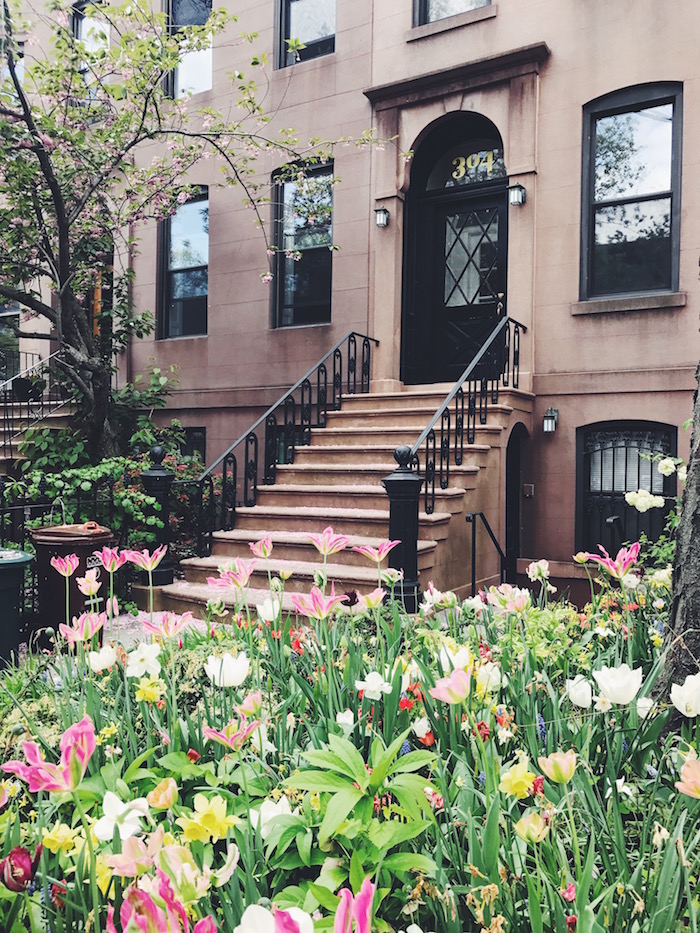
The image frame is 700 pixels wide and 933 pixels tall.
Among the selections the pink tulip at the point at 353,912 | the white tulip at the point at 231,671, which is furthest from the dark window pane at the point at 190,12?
the pink tulip at the point at 353,912

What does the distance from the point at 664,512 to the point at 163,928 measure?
812cm

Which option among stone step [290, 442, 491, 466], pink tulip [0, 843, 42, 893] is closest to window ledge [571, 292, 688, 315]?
stone step [290, 442, 491, 466]

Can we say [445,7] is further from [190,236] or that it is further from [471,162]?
[190,236]

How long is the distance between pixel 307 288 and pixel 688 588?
29.5ft

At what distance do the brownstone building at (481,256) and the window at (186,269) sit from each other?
0.46m

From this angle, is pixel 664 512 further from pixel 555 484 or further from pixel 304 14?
pixel 304 14

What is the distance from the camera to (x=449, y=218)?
9.99m

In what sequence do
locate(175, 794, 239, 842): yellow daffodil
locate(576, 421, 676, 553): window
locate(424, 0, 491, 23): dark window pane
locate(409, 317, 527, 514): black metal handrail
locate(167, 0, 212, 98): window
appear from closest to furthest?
locate(175, 794, 239, 842): yellow daffodil
locate(409, 317, 527, 514): black metal handrail
locate(576, 421, 676, 553): window
locate(424, 0, 491, 23): dark window pane
locate(167, 0, 212, 98): window

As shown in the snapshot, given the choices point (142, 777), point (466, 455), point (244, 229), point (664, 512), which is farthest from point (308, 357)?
point (142, 777)

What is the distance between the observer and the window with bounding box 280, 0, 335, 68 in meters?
10.6

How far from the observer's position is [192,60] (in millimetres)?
11758

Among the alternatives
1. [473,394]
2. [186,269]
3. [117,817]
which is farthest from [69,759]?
[186,269]

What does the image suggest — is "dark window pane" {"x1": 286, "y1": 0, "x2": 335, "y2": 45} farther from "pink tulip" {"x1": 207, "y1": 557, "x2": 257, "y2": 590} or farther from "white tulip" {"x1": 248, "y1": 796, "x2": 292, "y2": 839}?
"white tulip" {"x1": 248, "y1": 796, "x2": 292, "y2": 839}

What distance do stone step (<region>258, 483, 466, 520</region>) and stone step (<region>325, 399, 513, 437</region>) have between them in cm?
111
